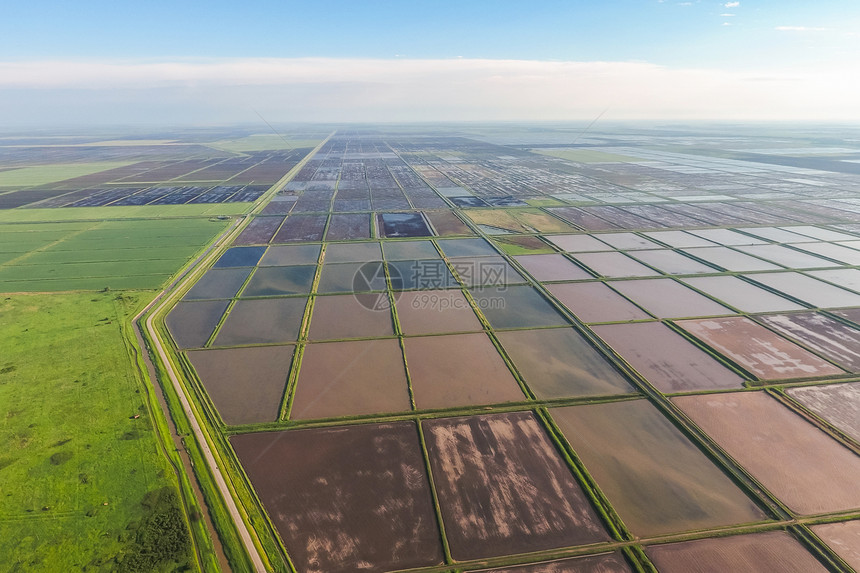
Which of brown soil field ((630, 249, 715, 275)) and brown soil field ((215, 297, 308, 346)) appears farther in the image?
brown soil field ((630, 249, 715, 275))

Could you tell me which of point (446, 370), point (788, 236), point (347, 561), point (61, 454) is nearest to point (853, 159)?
point (788, 236)

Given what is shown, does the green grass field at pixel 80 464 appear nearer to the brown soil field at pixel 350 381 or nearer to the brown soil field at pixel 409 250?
the brown soil field at pixel 350 381

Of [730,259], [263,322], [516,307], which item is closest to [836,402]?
[516,307]

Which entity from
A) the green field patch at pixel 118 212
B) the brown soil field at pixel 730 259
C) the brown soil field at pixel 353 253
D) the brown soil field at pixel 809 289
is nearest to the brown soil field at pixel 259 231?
the green field patch at pixel 118 212

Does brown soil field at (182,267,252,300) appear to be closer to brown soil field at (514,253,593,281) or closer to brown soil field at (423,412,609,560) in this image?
brown soil field at (423,412,609,560)

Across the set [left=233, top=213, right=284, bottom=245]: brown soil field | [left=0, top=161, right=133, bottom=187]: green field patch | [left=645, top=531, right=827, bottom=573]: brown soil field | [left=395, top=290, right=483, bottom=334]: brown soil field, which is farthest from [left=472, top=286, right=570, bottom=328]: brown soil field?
[left=0, top=161, right=133, bottom=187]: green field patch

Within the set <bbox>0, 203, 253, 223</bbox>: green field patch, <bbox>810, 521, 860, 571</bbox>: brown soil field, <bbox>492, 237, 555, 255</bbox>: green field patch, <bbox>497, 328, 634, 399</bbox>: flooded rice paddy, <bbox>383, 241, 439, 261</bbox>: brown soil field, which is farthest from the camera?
<bbox>0, 203, 253, 223</bbox>: green field patch
